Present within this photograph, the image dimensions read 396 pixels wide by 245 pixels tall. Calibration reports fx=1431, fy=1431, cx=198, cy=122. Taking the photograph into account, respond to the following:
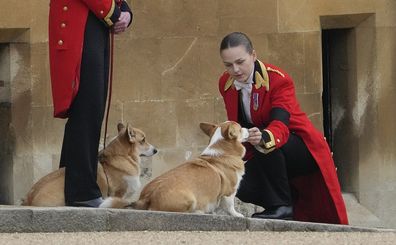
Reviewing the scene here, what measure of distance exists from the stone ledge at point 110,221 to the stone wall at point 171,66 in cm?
279

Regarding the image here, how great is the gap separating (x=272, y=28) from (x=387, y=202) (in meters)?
1.50

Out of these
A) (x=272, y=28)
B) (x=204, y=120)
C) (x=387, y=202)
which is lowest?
(x=387, y=202)

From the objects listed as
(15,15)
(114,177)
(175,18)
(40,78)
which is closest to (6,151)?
(40,78)

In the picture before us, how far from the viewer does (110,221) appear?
7.02m

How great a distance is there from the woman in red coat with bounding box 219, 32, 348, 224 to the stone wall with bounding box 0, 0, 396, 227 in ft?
6.41

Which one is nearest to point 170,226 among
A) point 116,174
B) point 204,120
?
point 116,174

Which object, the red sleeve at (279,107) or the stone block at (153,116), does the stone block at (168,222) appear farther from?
the stone block at (153,116)

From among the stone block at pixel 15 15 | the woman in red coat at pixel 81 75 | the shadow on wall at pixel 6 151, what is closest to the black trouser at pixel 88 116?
the woman in red coat at pixel 81 75

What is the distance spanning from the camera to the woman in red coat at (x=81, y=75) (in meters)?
7.26

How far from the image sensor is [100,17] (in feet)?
23.9

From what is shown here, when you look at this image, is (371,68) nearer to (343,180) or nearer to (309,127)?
(343,180)

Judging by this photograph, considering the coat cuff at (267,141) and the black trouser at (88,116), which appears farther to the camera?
the coat cuff at (267,141)

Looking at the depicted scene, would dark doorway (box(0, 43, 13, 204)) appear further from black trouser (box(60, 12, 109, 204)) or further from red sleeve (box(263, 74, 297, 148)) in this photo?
red sleeve (box(263, 74, 297, 148))

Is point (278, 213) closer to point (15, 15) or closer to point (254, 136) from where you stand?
point (254, 136)
